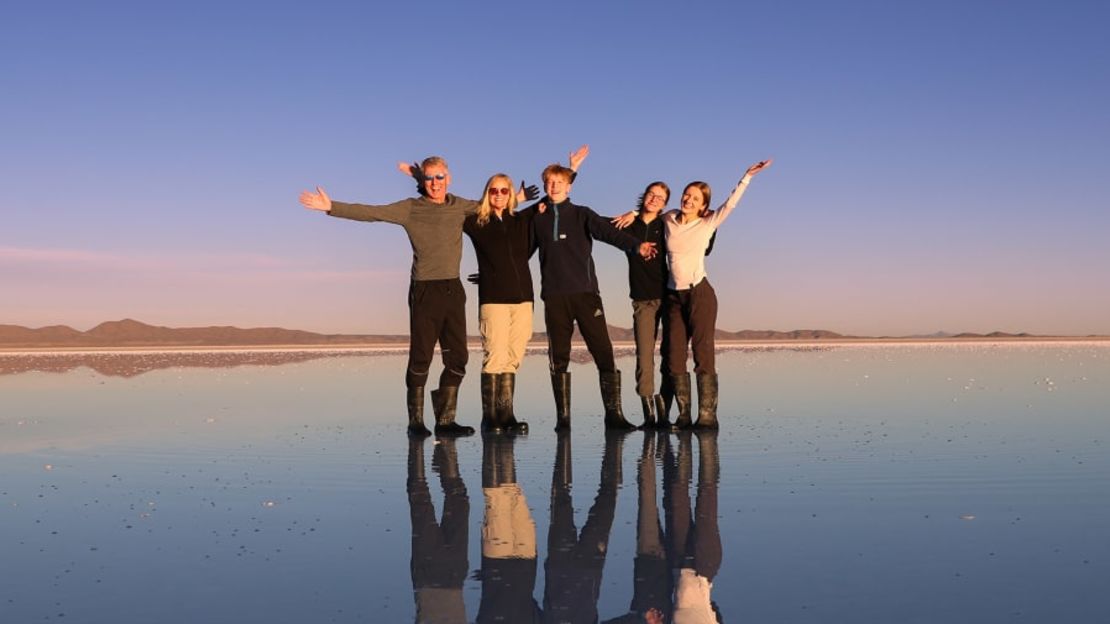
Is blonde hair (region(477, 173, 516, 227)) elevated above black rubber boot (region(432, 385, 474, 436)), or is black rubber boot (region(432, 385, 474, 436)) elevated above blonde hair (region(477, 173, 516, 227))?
blonde hair (region(477, 173, 516, 227))

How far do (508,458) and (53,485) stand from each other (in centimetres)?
308

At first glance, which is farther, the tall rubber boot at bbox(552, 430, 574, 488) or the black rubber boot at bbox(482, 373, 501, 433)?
the black rubber boot at bbox(482, 373, 501, 433)

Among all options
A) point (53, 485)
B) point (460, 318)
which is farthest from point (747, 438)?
point (53, 485)

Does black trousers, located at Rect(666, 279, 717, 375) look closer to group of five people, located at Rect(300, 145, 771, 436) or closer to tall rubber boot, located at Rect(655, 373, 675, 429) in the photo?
group of five people, located at Rect(300, 145, 771, 436)

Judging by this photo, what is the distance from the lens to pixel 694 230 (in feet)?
35.0

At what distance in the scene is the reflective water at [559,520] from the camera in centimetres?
411

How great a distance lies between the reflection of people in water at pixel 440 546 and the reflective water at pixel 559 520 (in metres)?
0.02

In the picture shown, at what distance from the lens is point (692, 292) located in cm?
1073

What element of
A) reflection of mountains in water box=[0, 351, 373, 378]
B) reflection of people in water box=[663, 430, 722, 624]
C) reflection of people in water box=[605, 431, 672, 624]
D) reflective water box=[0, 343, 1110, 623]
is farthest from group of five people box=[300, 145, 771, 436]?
reflection of mountains in water box=[0, 351, 373, 378]

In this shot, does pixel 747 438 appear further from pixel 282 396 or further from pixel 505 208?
pixel 282 396

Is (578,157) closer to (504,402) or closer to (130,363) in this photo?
(504,402)

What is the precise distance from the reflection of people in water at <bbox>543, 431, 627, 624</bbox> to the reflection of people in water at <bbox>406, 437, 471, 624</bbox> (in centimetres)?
35

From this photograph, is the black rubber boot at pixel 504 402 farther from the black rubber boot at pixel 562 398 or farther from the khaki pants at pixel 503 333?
the black rubber boot at pixel 562 398

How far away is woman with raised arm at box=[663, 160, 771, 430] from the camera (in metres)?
10.7
